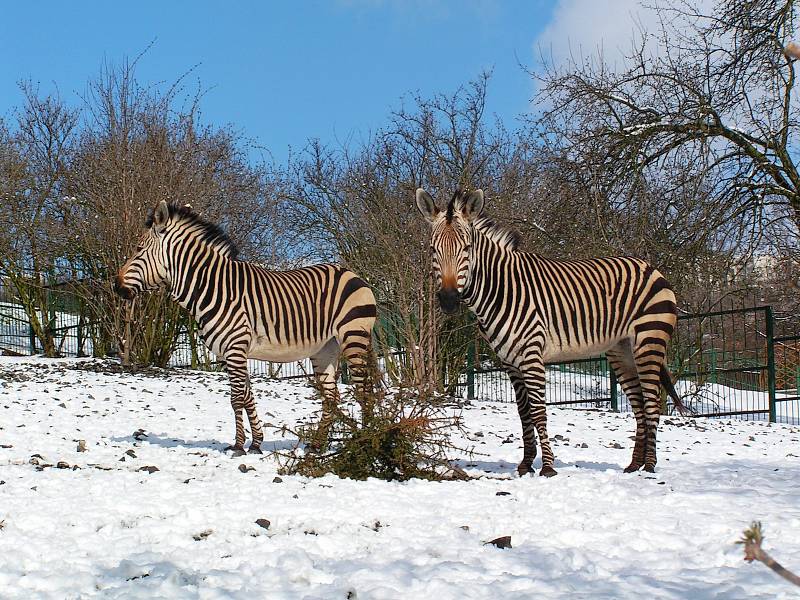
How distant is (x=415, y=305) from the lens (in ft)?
46.9

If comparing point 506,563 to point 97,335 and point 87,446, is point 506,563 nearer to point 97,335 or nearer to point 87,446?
point 87,446

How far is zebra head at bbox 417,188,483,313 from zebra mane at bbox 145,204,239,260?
7.48ft

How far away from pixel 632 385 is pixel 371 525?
3.48 metres

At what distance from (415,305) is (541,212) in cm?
330

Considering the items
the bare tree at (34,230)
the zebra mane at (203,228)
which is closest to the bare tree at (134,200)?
the bare tree at (34,230)

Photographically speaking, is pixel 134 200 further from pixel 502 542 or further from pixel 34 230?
pixel 502 542

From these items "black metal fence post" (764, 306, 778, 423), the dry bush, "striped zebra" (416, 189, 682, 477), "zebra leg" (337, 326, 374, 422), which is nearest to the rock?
the dry bush

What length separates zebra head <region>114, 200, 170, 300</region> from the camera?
7.70m

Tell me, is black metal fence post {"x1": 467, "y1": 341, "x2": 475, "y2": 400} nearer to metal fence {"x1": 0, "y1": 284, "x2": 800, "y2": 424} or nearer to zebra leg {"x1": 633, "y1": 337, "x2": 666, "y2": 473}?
metal fence {"x1": 0, "y1": 284, "x2": 800, "y2": 424}

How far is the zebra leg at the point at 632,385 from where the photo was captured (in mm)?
7027

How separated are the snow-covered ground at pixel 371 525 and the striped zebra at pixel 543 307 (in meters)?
0.69

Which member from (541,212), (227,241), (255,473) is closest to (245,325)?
(227,241)

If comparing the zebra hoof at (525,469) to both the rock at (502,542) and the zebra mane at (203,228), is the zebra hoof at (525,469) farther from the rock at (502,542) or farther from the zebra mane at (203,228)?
the zebra mane at (203,228)

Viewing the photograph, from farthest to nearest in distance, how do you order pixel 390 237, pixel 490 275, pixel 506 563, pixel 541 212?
1. pixel 541 212
2. pixel 390 237
3. pixel 490 275
4. pixel 506 563
